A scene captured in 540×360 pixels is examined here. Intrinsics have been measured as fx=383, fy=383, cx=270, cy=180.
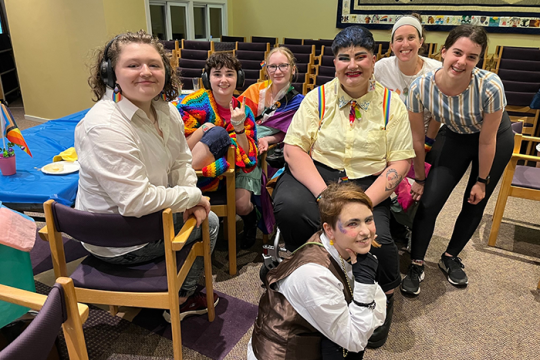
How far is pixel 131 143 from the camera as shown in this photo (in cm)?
129

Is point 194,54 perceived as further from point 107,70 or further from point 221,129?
point 107,70

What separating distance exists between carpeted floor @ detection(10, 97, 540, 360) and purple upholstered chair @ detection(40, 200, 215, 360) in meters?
0.39

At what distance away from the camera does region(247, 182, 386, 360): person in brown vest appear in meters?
1.20

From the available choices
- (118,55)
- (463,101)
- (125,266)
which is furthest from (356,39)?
(125,266)

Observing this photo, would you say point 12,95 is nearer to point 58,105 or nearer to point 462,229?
point 58,105

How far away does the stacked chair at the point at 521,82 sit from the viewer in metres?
4.05

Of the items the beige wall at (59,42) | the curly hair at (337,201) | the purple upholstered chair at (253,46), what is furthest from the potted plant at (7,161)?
the purple upholstered chair at (253,46)

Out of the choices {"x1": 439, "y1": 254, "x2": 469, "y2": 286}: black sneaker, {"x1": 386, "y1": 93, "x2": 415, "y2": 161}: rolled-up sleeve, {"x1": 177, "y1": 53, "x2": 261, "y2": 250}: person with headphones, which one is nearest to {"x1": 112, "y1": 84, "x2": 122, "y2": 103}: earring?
{"x1": 177, "y1": 53, "x2": 261, "y2": 250}: person with headphones

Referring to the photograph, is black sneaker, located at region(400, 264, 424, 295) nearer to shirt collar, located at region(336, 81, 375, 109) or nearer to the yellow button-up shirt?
the yellow button-up shirt

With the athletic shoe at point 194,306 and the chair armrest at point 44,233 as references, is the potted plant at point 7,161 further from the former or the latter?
the athletic shoe at point 194,306

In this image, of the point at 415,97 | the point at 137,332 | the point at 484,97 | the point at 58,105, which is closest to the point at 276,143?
the point at 415,97

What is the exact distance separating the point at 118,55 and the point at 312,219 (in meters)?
1.03

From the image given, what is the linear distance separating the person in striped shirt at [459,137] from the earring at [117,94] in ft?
4.60

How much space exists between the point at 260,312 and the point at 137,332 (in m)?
0.67
